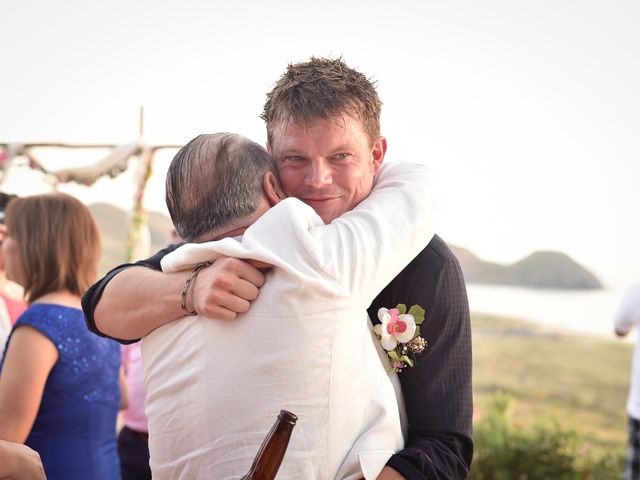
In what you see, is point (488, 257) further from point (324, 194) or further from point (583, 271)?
point (324, 194)

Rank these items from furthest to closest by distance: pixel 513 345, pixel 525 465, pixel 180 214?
pixel 513 345, pixel 525 465, pixel 180 214

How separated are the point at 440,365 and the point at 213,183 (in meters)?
0.61

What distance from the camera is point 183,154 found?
152cm

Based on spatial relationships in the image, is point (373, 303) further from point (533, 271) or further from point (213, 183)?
point (533, 271)

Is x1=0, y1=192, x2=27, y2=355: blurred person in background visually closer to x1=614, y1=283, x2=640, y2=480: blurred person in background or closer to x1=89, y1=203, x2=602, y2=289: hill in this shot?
x1=614, y1=283, x2=640, y2=480: blurred person in background

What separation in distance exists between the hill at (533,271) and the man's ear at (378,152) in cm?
832

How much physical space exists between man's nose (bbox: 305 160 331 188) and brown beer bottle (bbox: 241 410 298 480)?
63cm

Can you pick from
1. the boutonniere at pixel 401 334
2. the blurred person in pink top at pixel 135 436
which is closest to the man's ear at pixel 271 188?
the boutonniere at pixel 401 334

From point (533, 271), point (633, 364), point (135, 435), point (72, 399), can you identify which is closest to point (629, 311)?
point (633, 364)

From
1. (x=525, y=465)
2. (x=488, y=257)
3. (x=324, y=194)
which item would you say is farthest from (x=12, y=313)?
(x=488, y=257)

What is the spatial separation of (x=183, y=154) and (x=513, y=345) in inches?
395

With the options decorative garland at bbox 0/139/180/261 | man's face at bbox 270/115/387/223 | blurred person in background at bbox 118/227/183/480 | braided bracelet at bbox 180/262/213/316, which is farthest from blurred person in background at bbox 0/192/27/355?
braided bracelet at bbox 180/262/213/316

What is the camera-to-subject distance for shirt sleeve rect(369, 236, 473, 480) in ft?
5.17

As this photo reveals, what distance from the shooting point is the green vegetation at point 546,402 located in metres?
6.20
